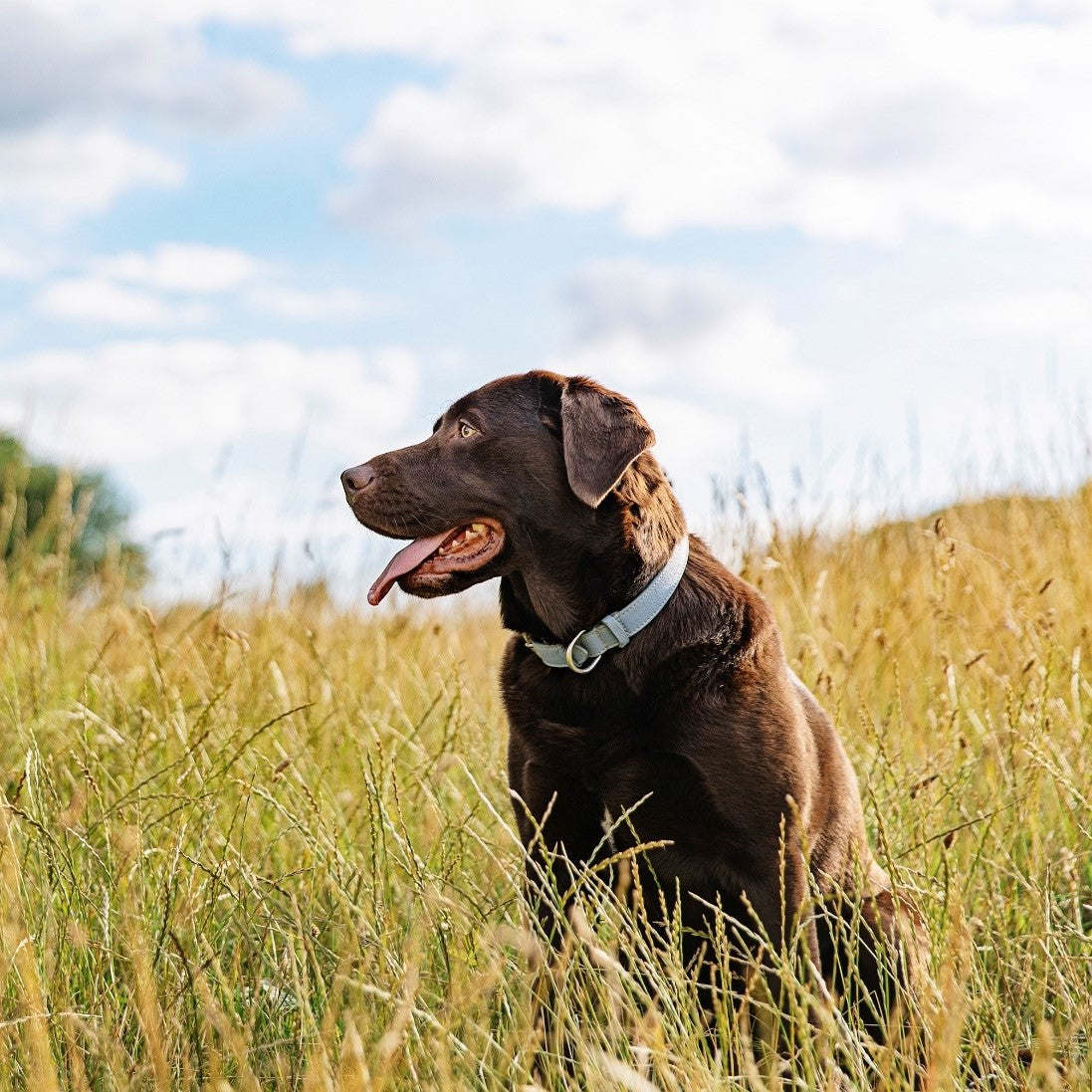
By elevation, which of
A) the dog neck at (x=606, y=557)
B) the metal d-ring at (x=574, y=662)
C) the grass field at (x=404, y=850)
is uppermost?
the dog neck at (x=606, y=557)

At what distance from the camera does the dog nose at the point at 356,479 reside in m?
3.20

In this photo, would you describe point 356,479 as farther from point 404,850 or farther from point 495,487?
point 404,850

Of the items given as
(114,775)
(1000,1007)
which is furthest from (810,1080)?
(114,775)

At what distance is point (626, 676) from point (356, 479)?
2.86 feet

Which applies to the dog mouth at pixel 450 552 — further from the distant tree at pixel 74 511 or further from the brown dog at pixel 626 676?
the distant tree at pixel 74 511

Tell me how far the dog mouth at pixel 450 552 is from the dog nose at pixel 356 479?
0.19 m

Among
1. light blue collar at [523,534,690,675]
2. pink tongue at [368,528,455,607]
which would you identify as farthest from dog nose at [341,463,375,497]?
light blue collar at [523,534,690,675]

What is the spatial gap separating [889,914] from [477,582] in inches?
51.3

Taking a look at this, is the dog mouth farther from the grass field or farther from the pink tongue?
the grass field

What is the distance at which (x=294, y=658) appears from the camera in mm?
5301

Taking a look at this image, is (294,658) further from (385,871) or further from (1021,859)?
(1021,859)

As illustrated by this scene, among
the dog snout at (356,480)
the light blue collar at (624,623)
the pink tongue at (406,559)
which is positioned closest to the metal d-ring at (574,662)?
the light blue collar at (624,623)

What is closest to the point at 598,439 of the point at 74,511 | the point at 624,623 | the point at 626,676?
the point at 624,623

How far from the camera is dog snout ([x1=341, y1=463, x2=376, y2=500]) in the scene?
3.20 m
